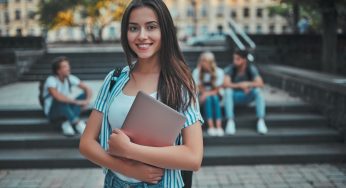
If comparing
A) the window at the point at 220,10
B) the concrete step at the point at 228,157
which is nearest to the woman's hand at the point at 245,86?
the concrete step at the point at 228,157

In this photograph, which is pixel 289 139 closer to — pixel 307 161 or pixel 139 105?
pixel 307 161

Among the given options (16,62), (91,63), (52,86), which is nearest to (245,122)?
(52,86)

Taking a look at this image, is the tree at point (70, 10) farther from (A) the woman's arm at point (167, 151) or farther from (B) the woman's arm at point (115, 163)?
(A) the woman's arm at point (167, 151)

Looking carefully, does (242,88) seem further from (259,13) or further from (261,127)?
(259,13)

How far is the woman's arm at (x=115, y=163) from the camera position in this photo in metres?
1.49

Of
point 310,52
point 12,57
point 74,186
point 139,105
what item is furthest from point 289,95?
point 12,57

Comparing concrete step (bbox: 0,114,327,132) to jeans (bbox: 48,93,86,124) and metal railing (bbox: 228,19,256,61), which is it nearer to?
jeans (bbox: 48,93,86,124)

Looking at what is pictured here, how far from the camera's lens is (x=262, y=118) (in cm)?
594

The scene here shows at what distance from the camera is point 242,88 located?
6156 millimetres

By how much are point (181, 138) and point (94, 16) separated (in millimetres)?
30429

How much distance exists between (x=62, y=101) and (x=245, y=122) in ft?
9.76

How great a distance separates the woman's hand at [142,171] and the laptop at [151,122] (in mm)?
87

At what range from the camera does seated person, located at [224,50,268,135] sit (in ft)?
19.4

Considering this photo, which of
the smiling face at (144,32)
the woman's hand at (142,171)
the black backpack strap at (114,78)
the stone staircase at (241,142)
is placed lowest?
the stone staircase at (241,142)
